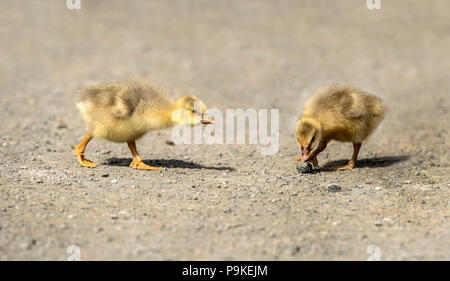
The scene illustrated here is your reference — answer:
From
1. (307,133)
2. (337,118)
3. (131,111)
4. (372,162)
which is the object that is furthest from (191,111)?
(372,162)

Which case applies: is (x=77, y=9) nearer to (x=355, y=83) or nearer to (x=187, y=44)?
(x=187, y=44)

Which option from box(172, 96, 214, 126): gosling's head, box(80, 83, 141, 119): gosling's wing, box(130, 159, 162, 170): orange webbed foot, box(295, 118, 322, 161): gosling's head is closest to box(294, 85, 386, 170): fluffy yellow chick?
box(295, 118, 322, 161): gosling's head

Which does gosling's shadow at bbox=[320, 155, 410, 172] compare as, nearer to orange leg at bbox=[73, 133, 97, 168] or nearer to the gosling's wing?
the gosling's wing

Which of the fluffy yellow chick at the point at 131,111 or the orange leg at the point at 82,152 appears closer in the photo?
the fluffy yellow chick at the point at 131,111

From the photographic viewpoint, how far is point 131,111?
6695 mm

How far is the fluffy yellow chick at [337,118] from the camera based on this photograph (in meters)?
6.59

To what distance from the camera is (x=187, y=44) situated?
14.9 m

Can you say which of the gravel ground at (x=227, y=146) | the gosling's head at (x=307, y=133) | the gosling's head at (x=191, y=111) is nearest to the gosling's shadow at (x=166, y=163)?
the gravel ground at (x=227, y=146)

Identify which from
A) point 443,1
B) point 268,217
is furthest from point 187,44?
point 268,217

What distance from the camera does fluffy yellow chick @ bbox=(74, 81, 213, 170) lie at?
6.67 m

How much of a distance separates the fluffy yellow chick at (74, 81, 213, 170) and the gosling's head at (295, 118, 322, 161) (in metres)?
1.03

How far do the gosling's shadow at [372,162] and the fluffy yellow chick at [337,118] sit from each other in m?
0.20

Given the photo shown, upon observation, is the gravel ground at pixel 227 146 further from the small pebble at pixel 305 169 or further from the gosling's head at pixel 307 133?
the gosling's head at pixel 307 133

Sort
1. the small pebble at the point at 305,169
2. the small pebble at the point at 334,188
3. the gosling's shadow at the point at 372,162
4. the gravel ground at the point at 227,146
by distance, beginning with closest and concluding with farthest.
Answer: the gravel ground at the point at 227,146
the small pebble at the point at 334,188
the small pebble at the point at 305,169
the gosling's shadow at the point at 372,162
